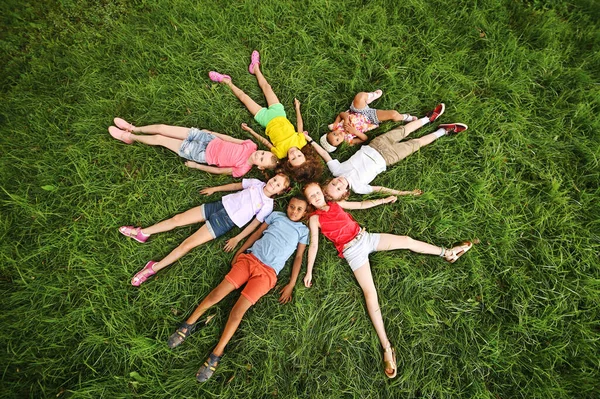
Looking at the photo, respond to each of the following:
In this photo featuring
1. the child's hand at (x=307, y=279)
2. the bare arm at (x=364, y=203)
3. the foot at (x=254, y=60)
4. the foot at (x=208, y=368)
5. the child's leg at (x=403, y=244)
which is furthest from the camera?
the foot at (x=254, y=60)

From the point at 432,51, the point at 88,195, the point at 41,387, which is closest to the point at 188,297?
the point at 41,387

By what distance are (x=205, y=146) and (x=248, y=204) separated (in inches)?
41.8

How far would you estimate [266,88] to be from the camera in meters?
4.28

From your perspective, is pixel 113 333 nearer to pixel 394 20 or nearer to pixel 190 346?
pixel 190 346

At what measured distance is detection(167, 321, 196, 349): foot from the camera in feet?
10.8

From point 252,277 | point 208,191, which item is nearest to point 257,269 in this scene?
point 252,277

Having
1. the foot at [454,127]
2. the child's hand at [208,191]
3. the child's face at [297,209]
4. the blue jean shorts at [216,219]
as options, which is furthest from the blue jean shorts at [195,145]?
the foot at [454,127]

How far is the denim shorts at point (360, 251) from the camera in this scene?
3561mm

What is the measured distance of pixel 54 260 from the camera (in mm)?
3564

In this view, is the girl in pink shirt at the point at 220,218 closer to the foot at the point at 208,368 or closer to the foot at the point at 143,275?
the foot at the point at 143,275

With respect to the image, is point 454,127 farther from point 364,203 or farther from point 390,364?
point 390,364

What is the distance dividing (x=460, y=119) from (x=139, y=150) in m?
4.68

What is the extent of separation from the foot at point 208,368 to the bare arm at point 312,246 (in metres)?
1.33

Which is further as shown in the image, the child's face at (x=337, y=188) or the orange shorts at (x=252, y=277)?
the child's face at (x=337, y=188)
